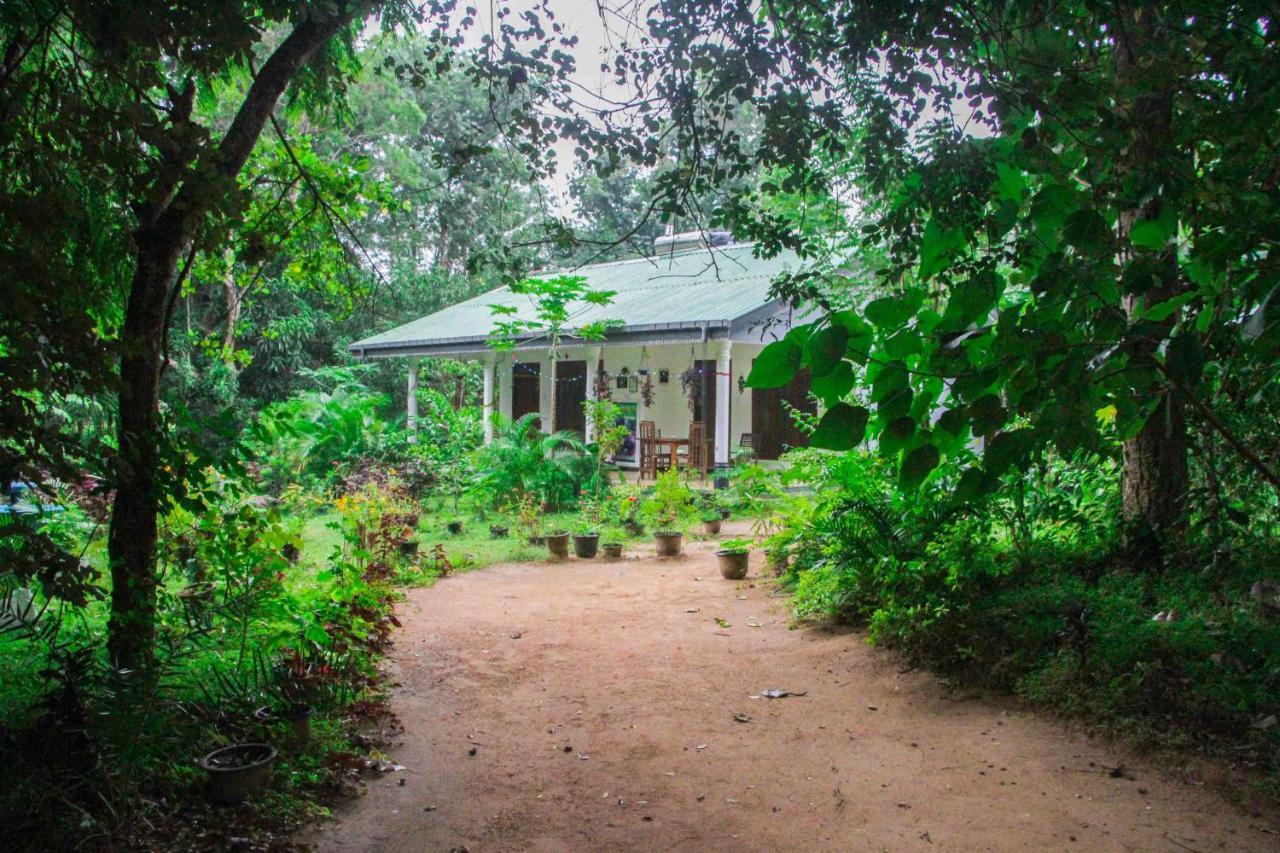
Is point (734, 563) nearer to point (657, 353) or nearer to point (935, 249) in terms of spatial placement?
point (935, 249)

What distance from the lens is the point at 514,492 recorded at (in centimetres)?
1313

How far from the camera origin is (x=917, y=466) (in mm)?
1794

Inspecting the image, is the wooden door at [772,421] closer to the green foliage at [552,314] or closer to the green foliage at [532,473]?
the green foliage at [552,314]

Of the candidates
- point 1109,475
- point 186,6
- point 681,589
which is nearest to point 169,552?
point 186,6

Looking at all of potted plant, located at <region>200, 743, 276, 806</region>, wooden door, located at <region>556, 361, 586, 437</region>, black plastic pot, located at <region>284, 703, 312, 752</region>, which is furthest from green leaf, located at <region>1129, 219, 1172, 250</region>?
wooden door, located at <region>556, 361, 586, 437</region>

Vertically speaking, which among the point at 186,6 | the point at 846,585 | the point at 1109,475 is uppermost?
the point at 186,6

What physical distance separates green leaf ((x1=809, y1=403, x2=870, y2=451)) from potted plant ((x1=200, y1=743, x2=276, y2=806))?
3099mm

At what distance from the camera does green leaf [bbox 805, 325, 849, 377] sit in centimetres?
165

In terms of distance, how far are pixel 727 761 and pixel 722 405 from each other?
1083 centimetres

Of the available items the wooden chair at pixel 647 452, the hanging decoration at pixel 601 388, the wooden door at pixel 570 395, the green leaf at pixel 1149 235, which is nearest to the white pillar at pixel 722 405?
the wooden chair at pixel 647 452

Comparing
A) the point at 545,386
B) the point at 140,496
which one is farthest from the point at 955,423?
the point at 545,386

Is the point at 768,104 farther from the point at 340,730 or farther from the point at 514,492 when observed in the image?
the point at 514,492

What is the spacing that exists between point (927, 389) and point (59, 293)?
2.54 m

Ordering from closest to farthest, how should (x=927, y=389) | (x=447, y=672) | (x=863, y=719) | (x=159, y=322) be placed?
(x=927, y=389) < (x=159, y=322) < (x=863, y=719) < (x=447, y=672)
